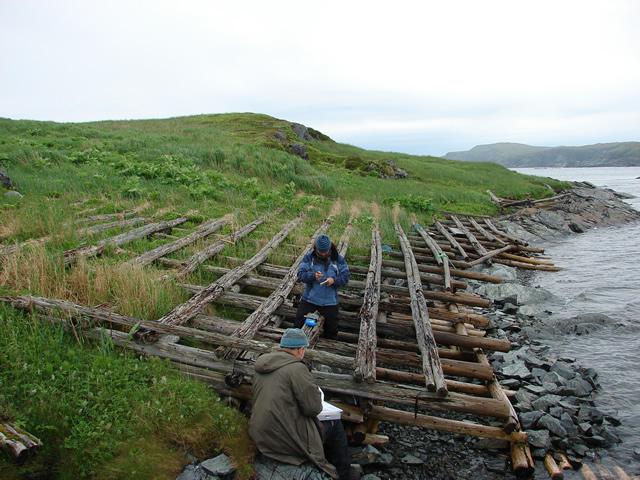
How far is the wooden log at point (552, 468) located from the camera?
4344 millimetres

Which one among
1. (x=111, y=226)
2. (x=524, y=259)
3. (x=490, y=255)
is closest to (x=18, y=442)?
(x=111, y=226)

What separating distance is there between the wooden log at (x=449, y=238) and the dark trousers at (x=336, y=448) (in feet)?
33.7

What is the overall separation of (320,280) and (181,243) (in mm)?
4281

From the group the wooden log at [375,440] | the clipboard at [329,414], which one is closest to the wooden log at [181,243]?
the clipboard at [329,414]

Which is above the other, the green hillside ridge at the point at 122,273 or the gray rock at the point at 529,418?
the green hillside ridge at the point at 122,273

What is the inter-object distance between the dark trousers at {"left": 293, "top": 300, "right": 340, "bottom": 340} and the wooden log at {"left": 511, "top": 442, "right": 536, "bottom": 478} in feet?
9.39

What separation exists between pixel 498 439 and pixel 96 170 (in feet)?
50.8

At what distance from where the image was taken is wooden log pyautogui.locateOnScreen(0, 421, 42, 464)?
315 centimetres

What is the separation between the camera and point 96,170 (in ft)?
47.9

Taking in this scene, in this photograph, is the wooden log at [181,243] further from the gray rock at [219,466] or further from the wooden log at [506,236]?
the wooden log at [506,236]

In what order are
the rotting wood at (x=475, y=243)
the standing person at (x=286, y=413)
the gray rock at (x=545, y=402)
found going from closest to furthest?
the standing person at (x=286, y=413) < the gray rock at (x=545, y=402) < the rotting wood at (x=475, y=243)

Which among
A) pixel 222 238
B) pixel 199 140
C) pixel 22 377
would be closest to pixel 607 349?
pixel 222 238

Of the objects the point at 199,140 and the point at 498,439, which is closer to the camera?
the point at 498,439

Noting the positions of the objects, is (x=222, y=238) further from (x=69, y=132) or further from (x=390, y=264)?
(x=69, y=132)
